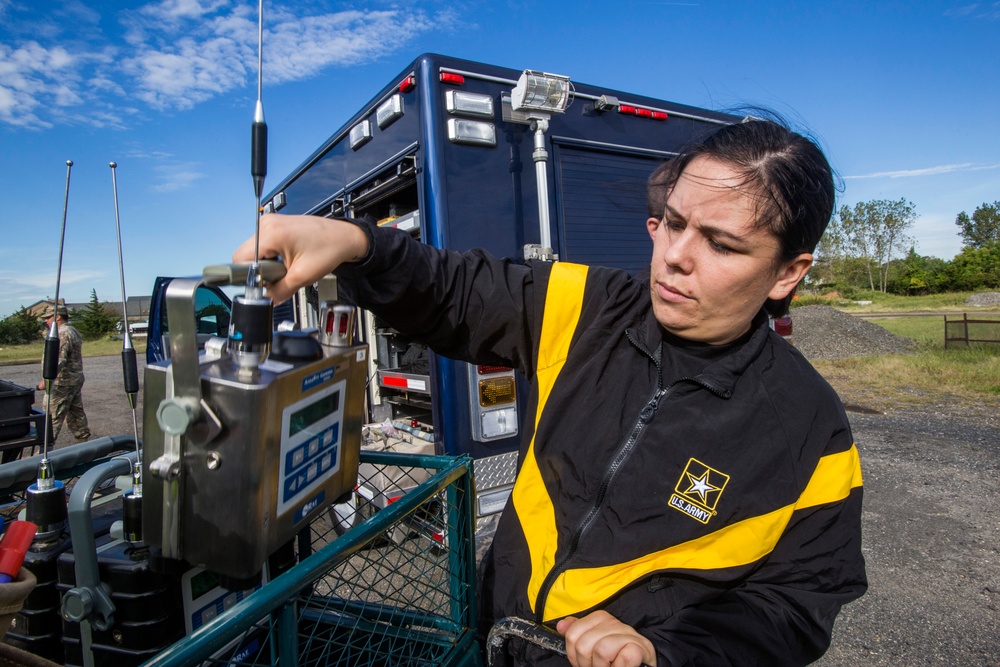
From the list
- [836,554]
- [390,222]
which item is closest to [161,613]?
[836,554]

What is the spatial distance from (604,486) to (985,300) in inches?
1903

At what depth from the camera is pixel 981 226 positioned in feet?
200

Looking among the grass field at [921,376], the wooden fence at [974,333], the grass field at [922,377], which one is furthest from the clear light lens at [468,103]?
the wooden fence at [974,333]

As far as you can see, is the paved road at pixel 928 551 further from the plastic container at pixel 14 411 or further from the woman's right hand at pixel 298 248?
the plastic container at pixel 14 411

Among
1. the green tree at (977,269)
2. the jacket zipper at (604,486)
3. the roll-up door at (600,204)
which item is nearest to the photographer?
the jacket zipper at (604,486)

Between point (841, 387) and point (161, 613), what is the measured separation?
11187 mm

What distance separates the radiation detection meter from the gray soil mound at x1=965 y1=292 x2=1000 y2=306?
47423 mm

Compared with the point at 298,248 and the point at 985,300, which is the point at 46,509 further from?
the point at 985,300

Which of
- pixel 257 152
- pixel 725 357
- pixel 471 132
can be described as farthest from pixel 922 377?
pixel 257 152

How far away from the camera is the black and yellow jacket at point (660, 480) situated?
1107 mm

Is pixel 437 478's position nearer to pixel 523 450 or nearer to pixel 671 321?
pixel 523 450

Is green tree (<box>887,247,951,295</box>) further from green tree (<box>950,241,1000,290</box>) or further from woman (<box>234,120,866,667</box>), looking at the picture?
woman (<box>234,120,866,667</box>)

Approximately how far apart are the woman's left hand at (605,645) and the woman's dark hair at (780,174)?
32.0 inches

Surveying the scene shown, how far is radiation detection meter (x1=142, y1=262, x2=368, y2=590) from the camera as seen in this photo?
0.78 m
